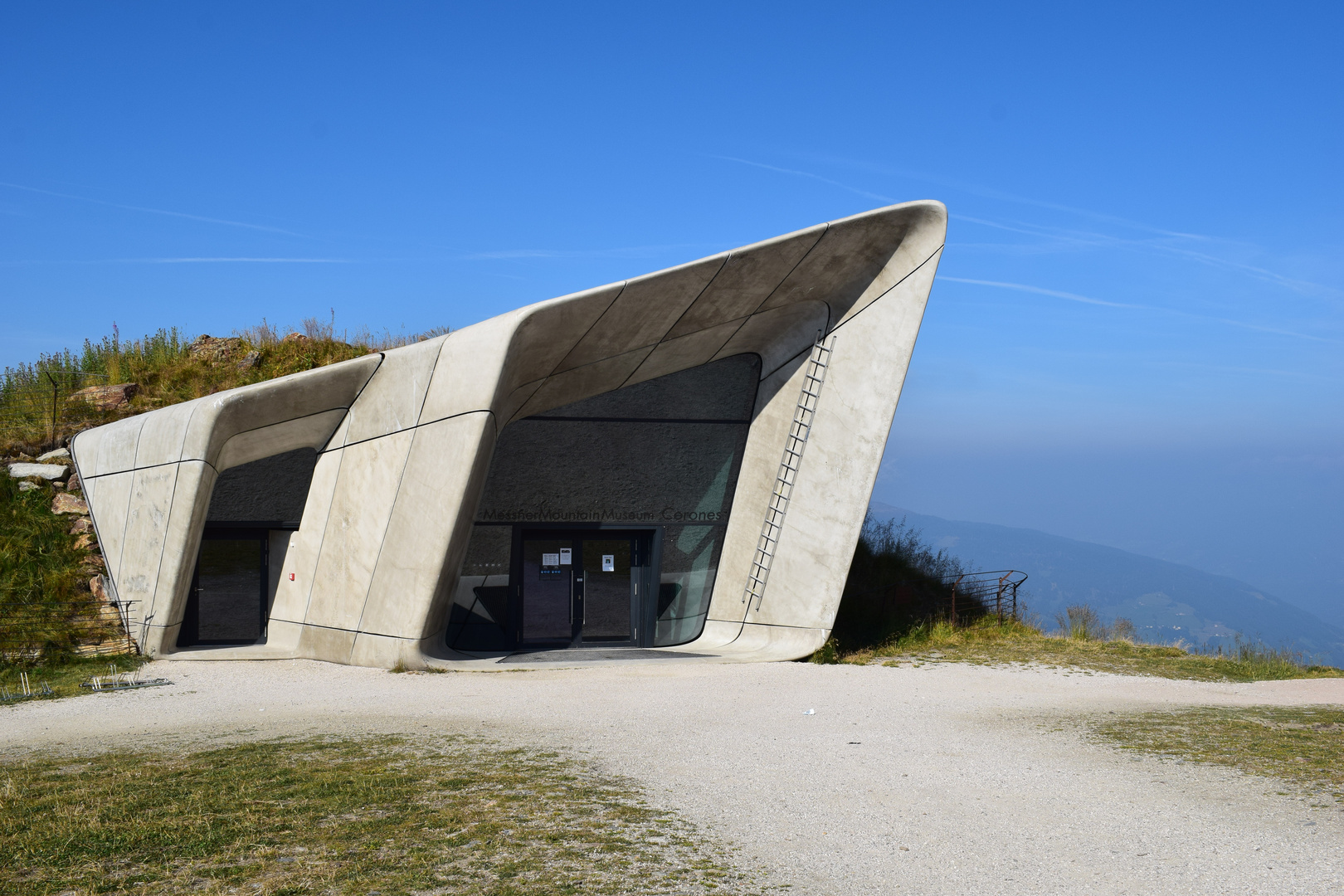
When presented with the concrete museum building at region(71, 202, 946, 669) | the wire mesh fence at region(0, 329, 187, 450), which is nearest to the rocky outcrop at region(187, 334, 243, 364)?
the wire mesh fence at region(0, 329, 187, 450)

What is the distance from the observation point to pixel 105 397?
19734 mm

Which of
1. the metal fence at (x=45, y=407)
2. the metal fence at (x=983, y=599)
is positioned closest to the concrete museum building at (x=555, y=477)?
the metal fence at (x=45, y=407)

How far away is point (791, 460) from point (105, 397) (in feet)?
47.9

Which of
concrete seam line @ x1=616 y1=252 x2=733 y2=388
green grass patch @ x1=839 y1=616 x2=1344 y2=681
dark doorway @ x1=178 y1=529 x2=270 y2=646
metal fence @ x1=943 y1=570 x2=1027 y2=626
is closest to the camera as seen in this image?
concrete seam line @ x1=616 y1=252 x2=733 y2=388

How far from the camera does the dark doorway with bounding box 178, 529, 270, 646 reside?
16.3 meters

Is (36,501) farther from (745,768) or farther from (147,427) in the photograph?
(745,768)

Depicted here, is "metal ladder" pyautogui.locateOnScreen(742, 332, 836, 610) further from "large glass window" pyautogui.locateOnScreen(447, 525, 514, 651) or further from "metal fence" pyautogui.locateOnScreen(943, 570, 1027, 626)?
"metal fence" pyautogui.locateOnScreen(943, 570, 1027, 626)

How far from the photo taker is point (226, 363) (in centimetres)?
2188

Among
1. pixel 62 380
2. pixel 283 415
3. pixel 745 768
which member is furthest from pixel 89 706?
pixel 62 380

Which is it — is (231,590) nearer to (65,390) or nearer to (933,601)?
(65,390)

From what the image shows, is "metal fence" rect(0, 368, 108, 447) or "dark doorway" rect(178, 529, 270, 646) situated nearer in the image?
"dark doorway" rect(178, 529, 270, 646)

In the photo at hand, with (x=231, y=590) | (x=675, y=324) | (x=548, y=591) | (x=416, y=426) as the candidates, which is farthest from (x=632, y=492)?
(x=231, y=590)

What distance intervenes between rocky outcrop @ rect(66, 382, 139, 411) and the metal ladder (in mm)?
13913

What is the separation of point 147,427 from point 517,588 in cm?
665
